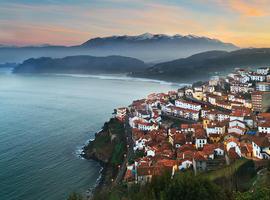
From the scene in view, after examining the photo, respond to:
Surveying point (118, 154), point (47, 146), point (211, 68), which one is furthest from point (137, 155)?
point (211, 68)

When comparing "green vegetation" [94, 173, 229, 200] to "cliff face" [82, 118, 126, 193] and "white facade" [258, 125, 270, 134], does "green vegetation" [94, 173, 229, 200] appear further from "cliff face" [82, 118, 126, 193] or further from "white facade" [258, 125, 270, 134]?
"white facade" [258, 125, 270, 134]

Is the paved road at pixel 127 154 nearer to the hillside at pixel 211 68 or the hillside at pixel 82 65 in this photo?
the hillside at pixel 211 68

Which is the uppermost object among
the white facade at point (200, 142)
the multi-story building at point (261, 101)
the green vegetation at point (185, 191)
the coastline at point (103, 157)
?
the multi-story building at point (261, 101)

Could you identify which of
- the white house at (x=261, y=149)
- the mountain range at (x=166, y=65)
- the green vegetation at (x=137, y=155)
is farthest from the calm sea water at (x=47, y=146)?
the mountain range at (x=166, y=65)

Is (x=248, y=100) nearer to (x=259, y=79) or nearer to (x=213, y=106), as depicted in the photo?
(x=213, y=106)

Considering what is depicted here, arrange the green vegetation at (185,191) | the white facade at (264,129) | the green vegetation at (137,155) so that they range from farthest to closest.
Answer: the green vegetation at (137,155)
the white facade at (264,129)
the green vegetation at (185,191)

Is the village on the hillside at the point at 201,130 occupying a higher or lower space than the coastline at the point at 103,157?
higher

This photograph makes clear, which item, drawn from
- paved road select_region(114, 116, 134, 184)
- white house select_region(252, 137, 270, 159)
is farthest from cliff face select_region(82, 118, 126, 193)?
white house select_region(252, 137, 270, 159)
